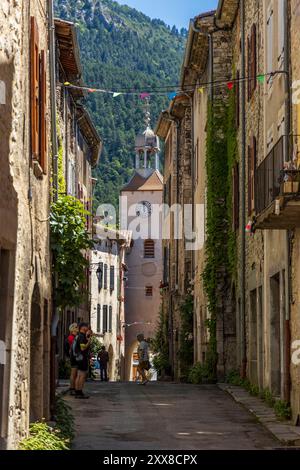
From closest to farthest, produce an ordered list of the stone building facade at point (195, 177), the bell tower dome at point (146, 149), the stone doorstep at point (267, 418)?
1. the stone doorstep at point (267, 418)
2. the stone building facade at point (195, 177)
3. the bell tower dome at point (146, 149)

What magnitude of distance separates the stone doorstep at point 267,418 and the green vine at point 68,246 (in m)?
3.61

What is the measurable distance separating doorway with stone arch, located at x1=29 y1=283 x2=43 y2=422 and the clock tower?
202ft

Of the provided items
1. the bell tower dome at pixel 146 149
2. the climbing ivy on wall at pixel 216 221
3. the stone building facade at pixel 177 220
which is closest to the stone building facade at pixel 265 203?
the climbing ivy on wall at pixel 216 221

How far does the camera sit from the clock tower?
79.5 meters

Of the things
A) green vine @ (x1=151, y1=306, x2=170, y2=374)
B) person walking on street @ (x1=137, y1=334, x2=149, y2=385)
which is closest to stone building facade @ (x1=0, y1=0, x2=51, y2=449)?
person walking on street @ (x1=137, y1=334, x2=149, y2=385)

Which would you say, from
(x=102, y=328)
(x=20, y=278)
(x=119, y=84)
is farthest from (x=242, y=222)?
(x=119, y=84)

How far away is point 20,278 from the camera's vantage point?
11.1 meters

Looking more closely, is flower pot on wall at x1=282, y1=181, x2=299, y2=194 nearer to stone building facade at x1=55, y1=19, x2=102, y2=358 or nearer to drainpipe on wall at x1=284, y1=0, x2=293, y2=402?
drainpipe on wall at x1=284, y1=0, x2=293, y2=402

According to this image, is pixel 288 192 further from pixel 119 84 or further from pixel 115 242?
pixel 119 84

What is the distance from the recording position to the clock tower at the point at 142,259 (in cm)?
7950

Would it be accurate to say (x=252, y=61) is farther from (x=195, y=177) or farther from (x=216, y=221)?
(x=195, y=177)

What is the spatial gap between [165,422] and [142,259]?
2539 inches

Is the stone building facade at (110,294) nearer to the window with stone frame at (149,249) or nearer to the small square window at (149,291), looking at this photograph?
the small square window at (149,291)

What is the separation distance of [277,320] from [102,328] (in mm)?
47477
